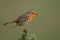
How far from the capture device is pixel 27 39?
1354 millimetres

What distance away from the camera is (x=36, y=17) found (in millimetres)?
1742

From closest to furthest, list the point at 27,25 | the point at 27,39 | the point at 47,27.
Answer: the point at 27,39 < the point at 27,25 < the point at 47,27

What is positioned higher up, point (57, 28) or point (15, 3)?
point (15, 3)

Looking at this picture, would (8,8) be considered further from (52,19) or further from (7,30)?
(52,19)

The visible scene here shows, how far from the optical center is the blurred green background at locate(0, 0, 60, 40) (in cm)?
172

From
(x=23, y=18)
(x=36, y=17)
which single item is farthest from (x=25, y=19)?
(x=36, y=17)

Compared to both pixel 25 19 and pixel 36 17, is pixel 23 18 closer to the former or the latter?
pixel 25 19

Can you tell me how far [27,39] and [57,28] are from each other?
1.83ft

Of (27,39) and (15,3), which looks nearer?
(27,39)

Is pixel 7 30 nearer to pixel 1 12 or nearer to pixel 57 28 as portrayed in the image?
pixel 1 12

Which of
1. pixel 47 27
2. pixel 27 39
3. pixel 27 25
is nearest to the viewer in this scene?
pixel 27 39

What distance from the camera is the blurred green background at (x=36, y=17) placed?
1725mm

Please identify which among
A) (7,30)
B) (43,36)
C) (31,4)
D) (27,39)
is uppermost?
(31,4)

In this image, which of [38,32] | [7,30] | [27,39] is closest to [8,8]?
[7,30]
